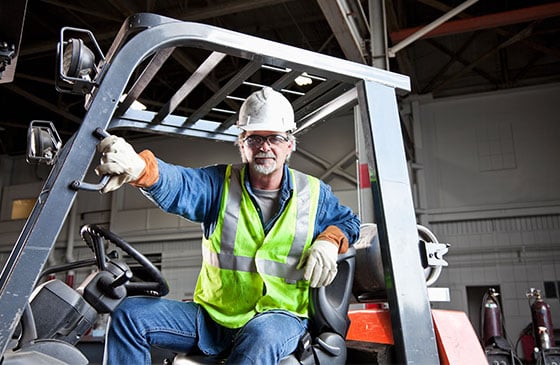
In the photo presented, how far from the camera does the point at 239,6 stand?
7.52 meters

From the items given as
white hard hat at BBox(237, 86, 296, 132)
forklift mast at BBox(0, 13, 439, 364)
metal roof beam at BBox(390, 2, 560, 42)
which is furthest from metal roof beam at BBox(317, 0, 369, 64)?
white hard hat at BBox(237, 86, 296, 132)

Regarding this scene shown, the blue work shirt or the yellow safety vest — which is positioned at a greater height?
the blue work shirt

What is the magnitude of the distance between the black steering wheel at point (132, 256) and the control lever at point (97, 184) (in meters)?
0.51

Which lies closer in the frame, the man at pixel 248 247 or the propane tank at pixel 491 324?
the man at pixel 248 247

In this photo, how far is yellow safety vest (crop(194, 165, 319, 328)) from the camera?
207 cm

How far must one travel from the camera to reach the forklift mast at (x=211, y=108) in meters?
1.44

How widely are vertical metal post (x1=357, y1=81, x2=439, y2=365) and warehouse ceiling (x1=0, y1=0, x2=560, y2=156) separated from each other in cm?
437

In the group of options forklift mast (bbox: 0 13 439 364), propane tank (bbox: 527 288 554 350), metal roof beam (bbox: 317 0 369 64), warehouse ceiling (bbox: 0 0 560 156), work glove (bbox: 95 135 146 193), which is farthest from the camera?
warehouse ceiling (bbox: 0 0 560 156)

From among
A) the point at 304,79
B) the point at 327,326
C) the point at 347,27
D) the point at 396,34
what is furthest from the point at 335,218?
the point at 396,34

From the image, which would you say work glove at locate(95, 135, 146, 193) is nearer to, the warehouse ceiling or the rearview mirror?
the rearview mirror

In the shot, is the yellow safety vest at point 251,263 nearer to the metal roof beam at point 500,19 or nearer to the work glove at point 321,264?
the work glove at point 321,264

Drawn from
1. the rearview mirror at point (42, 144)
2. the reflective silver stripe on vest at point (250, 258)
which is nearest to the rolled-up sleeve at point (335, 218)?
the reflective silver stripe on vest at point (250, 258)

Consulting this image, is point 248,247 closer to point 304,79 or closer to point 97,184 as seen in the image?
point 97,184

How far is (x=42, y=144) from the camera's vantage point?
5.57 ft
